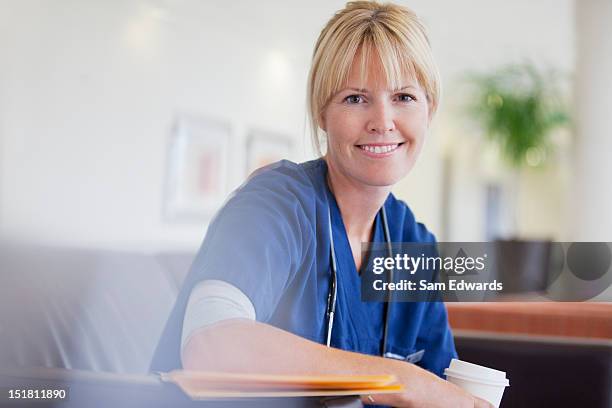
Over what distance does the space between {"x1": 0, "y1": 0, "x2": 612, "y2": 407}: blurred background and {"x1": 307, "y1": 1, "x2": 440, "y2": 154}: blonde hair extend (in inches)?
1.8

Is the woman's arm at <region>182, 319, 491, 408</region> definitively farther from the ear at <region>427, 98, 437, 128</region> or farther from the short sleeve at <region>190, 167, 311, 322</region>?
the ear at <region>427, 98, 437, 128</region>

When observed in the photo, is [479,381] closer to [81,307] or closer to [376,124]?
[376,124]

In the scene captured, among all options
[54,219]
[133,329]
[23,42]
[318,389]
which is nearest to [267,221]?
[318,389]

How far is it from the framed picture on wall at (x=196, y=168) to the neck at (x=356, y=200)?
0.89 ft

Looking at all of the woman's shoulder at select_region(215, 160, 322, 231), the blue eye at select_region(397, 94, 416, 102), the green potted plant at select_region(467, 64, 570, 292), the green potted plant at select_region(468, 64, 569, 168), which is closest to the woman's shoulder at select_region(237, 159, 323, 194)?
the woman's shoulder at select_region(215, 160, 322, 231)

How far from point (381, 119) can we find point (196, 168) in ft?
2.02

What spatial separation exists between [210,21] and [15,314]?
603 mm

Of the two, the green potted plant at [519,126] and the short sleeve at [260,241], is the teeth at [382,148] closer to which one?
the short sleeve at [260,241]

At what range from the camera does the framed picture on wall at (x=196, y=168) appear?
985 mm

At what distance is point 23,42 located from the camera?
96cm

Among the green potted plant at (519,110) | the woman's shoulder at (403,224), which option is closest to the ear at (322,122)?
the woman's shoulder at (403,224)

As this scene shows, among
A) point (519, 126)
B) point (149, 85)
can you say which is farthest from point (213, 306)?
point (519, 126)

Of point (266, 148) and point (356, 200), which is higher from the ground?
point (266, 148)

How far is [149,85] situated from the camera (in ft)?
4.19
